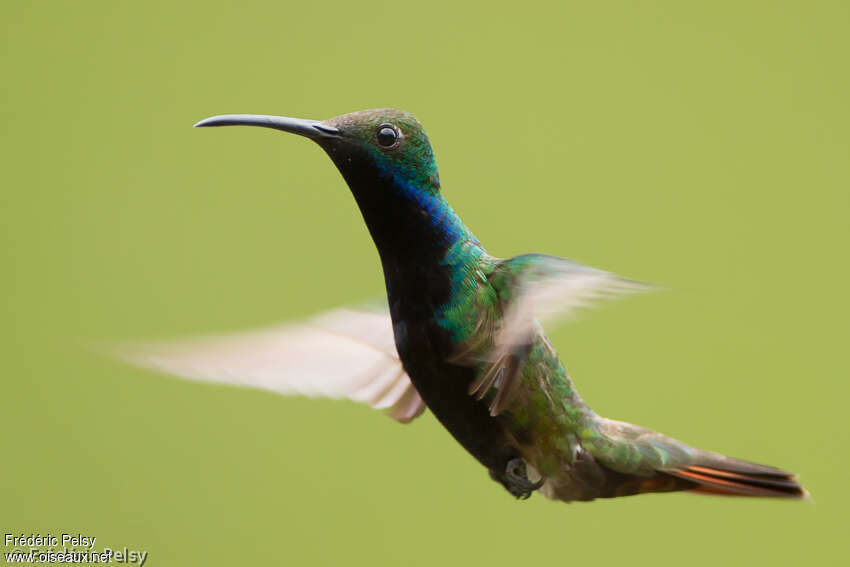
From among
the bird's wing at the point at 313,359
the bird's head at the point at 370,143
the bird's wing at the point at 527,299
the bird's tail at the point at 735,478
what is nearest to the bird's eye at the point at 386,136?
the bird's head at the point at 370,143

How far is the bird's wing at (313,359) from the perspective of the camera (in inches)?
47.1

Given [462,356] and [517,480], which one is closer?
[462,356]

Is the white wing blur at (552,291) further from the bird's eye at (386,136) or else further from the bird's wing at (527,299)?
the bird's eye at (386,136)

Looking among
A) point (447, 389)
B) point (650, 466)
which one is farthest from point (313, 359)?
point (650, 466)

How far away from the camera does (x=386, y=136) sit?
97cm

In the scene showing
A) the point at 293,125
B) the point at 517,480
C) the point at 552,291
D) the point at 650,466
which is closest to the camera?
the point at 552,291

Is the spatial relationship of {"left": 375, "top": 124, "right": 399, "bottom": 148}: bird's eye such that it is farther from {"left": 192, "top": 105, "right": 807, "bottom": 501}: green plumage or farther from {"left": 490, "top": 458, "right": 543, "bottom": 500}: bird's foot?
{"left": 490, "top": 458, "right": 543, "bottom": 500}: bird's foot

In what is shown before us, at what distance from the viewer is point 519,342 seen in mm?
936

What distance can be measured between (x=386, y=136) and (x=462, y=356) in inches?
9.1

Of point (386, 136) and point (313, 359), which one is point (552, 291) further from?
point (313, 359)

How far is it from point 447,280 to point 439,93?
1.71 metres

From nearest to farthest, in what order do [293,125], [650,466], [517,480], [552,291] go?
[552,291] → [293,125] → [517,480] → [650,466]

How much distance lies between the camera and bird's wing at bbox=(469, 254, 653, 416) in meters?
0.82

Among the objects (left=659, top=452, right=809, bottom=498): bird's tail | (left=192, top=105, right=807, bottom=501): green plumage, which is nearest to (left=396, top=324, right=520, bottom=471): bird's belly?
(left=192, top=105, right=807, bottom=501): green plumage
